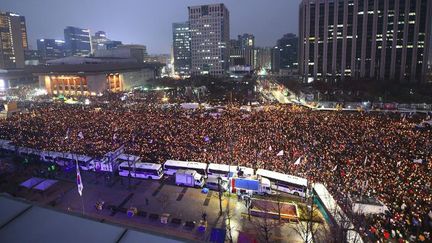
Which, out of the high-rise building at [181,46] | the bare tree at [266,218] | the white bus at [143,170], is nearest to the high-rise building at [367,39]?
the white bus at [143,170]

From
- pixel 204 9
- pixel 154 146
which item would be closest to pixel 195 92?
pixel 154 146

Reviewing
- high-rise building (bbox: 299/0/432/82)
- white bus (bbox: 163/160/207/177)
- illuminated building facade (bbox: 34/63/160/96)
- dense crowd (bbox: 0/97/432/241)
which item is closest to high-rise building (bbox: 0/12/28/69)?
illuminated building facade (bbox: 34/63/160/96)

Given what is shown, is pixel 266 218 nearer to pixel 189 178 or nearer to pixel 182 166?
pixel 189 178

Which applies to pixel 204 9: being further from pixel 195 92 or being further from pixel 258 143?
pixel 258 143

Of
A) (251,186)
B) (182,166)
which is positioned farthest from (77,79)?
(251,186)

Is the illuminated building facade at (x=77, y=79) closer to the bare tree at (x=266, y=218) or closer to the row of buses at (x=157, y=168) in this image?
the row of buses at (x=157, y=168)

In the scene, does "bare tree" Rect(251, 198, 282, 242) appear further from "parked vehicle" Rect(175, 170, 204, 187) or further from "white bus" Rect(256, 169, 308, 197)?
"parked vehicle" Rect(175, 170, 204, 187)
